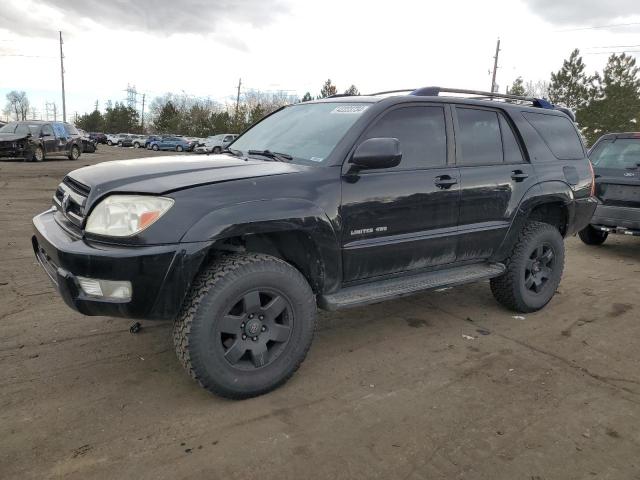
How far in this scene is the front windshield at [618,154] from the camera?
7178mm

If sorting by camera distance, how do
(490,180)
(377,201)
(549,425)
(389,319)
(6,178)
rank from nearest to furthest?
(549,425) → (377,201) → (490,180) → (389,319) → (6,178)

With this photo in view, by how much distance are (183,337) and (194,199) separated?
78cm

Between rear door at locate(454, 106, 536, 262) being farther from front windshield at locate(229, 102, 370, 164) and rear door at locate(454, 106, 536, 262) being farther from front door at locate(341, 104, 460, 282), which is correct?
front windshield at locate(229, 102, 370, 164)

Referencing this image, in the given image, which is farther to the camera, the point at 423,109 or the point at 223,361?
the point at 423,109

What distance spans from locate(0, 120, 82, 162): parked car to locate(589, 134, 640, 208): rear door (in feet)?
60.9

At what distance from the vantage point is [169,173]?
3014mm

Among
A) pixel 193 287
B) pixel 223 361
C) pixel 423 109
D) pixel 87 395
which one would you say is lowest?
pixel 87 395

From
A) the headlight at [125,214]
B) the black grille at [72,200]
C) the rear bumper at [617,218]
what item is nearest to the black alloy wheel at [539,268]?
the rear bumper at [617,218]

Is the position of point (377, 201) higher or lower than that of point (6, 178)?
higher

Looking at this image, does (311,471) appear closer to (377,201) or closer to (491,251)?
(377,201)

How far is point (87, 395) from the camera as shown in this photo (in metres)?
3.00

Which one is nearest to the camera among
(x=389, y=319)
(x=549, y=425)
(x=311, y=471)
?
(x=311, y=471)

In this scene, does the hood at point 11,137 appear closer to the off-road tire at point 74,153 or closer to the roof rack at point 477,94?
the off-road tire at point 74,153

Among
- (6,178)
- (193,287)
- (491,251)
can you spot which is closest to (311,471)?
(193,287)
